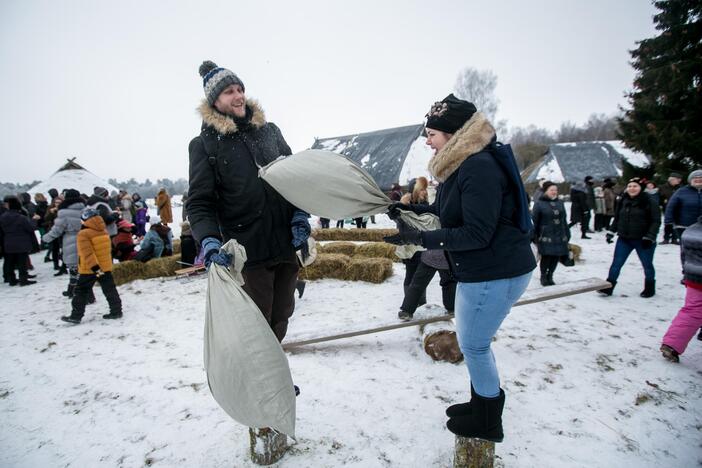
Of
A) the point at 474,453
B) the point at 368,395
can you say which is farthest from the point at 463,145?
the point at 368,395

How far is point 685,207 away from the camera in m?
4.87

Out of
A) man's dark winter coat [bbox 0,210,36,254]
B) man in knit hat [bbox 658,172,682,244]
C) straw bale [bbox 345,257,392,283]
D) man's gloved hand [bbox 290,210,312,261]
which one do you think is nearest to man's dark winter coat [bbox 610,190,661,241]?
man in knit hat [bbox 658,172,682,244]

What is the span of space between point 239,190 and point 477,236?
1.42 m

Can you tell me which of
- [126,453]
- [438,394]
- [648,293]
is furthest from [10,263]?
[648,293]

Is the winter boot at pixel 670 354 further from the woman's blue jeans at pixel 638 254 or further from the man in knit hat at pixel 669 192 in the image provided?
the man in knit hat at pixel 669 192

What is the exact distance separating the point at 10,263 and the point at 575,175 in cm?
3109

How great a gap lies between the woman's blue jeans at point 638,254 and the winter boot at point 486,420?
4604mm

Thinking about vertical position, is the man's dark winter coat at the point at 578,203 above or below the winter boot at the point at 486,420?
above

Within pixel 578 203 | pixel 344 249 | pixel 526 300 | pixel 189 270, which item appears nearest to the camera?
pixel 526 300

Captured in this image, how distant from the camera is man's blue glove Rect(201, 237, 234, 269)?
69.8 inches

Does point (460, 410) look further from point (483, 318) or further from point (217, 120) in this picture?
point (217, 120)

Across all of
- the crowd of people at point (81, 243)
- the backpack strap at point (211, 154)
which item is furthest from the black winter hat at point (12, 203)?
the backpack strap at point (211, 154)

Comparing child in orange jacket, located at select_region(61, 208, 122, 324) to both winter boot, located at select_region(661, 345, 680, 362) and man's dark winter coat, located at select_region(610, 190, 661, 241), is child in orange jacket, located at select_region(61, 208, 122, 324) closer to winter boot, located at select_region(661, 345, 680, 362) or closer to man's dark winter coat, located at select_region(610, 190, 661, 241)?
winter boot, located at select_region(661, 345, 680, 362)

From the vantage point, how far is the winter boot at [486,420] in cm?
185
